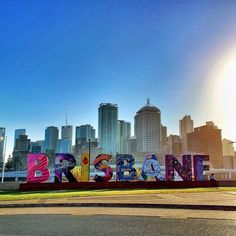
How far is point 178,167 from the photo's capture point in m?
38.8

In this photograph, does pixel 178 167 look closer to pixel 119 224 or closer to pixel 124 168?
pixel 124 168

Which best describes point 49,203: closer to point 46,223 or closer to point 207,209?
point 46,223

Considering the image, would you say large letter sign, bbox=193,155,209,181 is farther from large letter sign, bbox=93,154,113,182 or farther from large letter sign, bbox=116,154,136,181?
large letter sign, bbox=93,154,113,182

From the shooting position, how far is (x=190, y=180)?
38.7 meters

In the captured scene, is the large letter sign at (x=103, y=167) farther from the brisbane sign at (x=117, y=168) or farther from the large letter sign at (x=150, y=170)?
the large letter sign at (x=150, y=170)

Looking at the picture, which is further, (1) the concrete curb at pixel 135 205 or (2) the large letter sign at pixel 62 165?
(2) the large letter sign at pixel 62 165

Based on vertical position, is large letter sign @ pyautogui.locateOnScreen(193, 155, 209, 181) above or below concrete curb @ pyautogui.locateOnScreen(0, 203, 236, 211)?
above

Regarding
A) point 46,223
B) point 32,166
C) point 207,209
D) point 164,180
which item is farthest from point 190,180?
point 46,223

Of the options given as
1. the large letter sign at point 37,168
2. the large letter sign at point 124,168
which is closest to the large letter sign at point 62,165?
the large letter sign at point 37,168

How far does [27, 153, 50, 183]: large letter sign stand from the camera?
33.9 m

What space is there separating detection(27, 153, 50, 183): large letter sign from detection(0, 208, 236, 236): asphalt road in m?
18.9

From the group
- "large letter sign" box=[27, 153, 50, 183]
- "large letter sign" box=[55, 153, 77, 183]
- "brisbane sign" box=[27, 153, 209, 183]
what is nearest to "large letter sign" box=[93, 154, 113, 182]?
"brisbane sign" box=[27, 153, 209, 183]

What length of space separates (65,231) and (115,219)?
336cm

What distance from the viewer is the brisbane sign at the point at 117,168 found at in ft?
112
